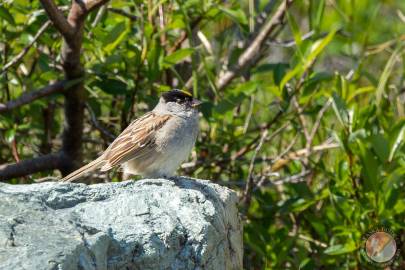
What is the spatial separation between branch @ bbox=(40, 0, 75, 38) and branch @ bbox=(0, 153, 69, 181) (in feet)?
2.26

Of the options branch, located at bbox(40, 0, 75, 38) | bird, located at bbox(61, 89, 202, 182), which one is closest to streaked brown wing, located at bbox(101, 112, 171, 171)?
bird, located at bbox(61, 89, 202, 182)

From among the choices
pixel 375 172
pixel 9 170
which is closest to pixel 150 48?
pixel 9 170

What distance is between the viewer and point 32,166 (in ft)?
13.9

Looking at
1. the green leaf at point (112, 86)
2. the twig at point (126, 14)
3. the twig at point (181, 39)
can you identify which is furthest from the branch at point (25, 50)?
the twig at point (181, 39)

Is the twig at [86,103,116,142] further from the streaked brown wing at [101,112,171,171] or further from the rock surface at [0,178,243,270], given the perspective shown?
the rock surface at [0,178,243,270]

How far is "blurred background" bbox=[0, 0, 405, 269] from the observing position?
13.9 feet

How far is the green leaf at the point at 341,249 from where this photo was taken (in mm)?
4207

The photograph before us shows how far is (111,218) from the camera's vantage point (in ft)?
8.42

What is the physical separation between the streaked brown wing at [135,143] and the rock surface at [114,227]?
3.27ft

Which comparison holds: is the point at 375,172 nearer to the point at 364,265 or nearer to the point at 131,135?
the point at 364,265

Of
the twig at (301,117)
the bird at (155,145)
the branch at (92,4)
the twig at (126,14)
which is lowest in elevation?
the twig at (301,117)

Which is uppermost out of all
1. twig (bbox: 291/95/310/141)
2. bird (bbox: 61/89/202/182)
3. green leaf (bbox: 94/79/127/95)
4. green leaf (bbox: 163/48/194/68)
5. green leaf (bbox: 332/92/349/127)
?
green leaf (bbox: 163/48/194/68)

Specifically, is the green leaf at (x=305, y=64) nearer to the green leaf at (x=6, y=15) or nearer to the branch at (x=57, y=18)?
the branch at (x=57, y=18)

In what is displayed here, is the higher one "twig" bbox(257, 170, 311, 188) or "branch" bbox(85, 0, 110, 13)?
"branch" bbox(85, 0, 110, 13)
